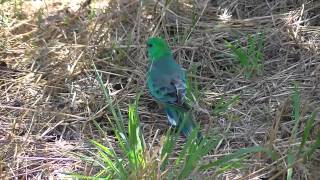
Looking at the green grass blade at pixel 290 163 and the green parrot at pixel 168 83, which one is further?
the green parrot at pixel 168 83

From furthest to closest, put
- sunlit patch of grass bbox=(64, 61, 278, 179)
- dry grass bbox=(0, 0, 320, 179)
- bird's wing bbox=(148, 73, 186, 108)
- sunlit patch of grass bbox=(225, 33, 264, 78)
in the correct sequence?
sunlit patch of grass bbox=(225, 33, 264, 78) < bird's wing bbox=(148, 73, 186, 108) < dry grass bbox=(0, 0, 320, 179) < sunlit patch of grass bbox=(64, 61, 278, 179)

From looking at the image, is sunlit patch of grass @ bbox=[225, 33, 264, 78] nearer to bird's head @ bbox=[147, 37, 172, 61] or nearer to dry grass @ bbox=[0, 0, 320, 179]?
dry grass @ bbox=[0, 0, 320, 179]

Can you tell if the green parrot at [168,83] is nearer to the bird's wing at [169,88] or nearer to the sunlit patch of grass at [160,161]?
the bird's wing at [169,88]

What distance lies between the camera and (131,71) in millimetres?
3990

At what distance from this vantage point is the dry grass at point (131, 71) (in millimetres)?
3217

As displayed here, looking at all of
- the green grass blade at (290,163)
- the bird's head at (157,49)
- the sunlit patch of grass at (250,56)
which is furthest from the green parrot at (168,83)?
the green grass blade at (290,163)

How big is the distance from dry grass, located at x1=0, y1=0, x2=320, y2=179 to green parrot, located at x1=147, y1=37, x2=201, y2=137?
131 millimetres

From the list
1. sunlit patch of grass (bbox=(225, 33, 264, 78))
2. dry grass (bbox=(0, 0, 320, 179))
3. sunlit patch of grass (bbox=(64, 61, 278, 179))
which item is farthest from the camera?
sunlit patch of grass (bbox=(225, 33, 264, 78))

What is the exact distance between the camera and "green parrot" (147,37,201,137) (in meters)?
3.32

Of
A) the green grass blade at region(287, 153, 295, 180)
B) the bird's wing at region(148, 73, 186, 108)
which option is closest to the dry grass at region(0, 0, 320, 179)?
the green grass blade at region(287, 153, 295, 180)

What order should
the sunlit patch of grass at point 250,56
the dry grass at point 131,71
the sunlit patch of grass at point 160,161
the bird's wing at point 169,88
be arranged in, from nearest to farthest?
the sunlit patch of grass at point 160,161
the dry grass at point 131,71
the bird's wing at point 169,88
the sunlit patch of grass at point 250,56

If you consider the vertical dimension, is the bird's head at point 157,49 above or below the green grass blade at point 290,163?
above

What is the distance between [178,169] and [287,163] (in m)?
0.51

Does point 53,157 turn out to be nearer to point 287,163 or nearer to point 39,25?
point 287,163
